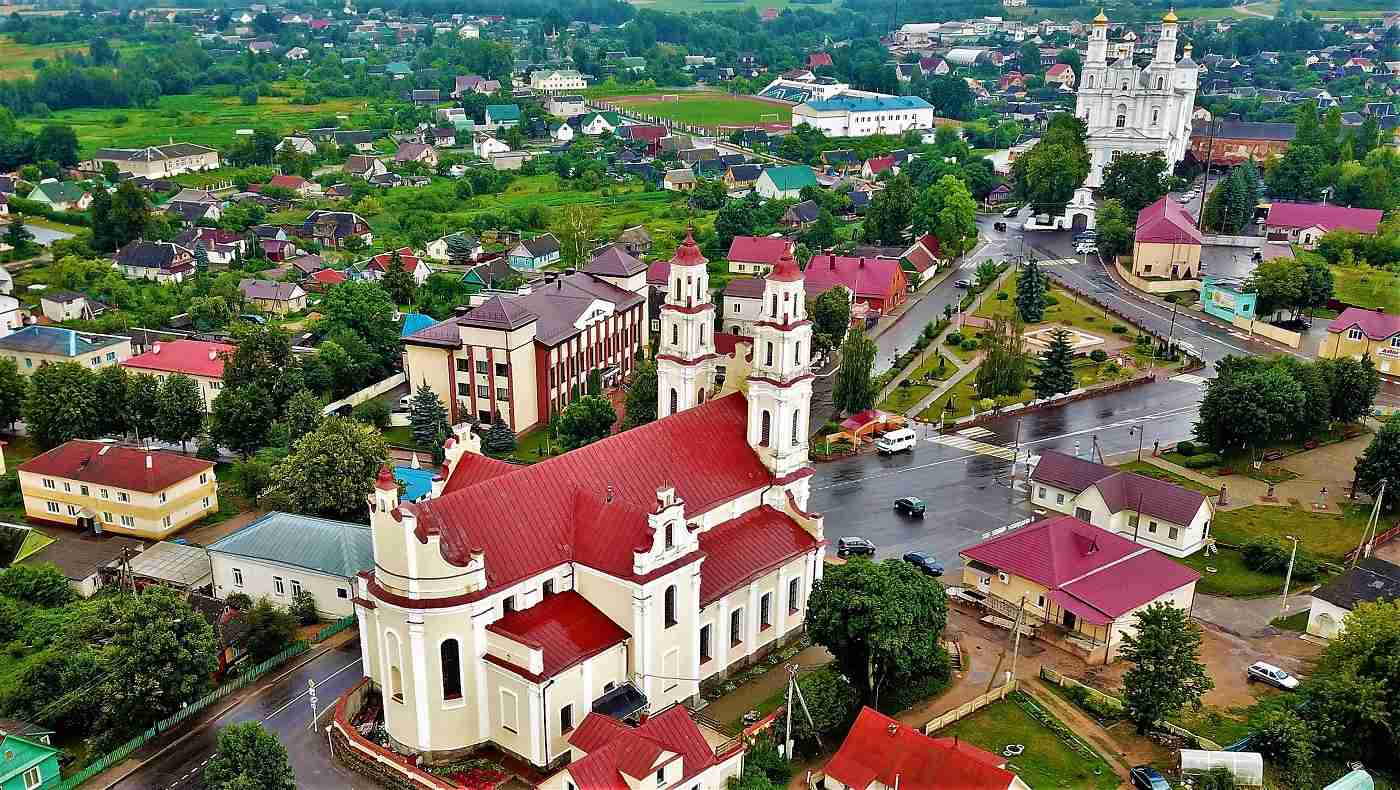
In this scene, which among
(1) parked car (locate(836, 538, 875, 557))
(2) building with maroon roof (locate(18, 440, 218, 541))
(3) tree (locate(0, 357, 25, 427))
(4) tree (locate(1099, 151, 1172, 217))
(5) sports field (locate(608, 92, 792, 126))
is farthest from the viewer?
(5) sports field (locate(608, 92, 792, 126))

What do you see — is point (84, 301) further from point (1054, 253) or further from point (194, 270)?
point (1054, 253)

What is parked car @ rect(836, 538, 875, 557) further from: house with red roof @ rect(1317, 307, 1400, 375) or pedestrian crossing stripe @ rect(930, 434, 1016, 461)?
house with red roof @ rect(1317, 307, 1400, 375)

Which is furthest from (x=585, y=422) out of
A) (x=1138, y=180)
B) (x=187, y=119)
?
(x=187, y=119)

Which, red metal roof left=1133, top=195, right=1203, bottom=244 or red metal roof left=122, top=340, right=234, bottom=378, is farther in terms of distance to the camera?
red metal roof left=1133, top=195, right=1203, bottom=244

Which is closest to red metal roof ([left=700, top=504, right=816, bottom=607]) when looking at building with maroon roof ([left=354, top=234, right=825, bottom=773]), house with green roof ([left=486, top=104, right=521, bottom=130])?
building with maroon roof ([left=354, top=234, right=825, bottom=773])

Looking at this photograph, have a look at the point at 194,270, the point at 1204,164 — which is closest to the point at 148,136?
the point at 194,270

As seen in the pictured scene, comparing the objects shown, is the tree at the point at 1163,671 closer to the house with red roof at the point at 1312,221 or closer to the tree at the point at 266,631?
the tree at the point at 266,631
